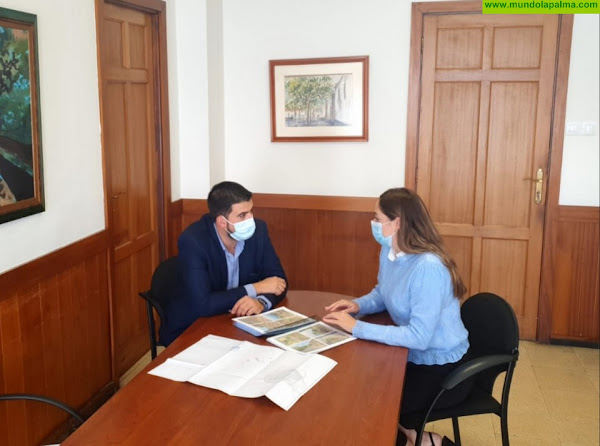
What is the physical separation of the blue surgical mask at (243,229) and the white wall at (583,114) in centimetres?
222

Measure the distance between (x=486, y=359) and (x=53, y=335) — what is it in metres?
1.81

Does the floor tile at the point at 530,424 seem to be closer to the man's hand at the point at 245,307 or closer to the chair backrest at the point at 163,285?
the man's hand at the point at 245,307

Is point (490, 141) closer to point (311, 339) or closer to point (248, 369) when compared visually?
point (311, 339)

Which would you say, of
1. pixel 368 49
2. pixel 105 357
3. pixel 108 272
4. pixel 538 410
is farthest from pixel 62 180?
pixel 538 410

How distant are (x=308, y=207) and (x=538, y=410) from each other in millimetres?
1854

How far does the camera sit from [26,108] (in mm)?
2410

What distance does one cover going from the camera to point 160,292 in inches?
103

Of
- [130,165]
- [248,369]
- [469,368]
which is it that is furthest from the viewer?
[130,165]

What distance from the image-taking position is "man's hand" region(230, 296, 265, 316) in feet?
7.61

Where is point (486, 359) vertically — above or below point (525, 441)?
above

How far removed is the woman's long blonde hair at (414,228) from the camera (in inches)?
85.7

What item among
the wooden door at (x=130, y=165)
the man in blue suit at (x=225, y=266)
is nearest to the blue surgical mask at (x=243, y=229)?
the man in blue suit at (x=225, y=266)

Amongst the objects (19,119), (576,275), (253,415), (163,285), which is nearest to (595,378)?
(576,275)

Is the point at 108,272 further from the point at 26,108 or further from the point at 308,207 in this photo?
the point at 308,207
